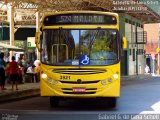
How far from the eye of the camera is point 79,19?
696 inches

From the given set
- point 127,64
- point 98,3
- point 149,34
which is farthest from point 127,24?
point 149,34

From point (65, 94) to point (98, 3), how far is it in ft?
87.1

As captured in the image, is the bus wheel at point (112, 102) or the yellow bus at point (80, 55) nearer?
the yellow bus at point (80, 55)

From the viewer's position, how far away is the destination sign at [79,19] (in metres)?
17.6

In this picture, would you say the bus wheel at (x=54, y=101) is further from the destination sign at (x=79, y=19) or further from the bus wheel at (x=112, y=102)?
the destination sign at (x=79, y=19)

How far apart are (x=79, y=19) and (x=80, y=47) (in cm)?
109

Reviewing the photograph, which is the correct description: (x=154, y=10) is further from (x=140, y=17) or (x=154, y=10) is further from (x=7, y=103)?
(x=7, y=103)

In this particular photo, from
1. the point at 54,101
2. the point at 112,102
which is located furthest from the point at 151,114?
the point at 54,101

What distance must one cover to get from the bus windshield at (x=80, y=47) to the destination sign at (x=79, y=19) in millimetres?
308

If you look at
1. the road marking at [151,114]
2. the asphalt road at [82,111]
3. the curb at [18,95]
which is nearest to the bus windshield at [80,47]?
the asphalt road at [82,111]

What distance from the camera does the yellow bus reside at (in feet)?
55.2

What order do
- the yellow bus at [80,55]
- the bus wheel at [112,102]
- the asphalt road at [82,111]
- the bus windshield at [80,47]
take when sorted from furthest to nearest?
1. the bus wheel at [112,102]
2. the bus windshield at [80,47]
3. the yellow bus at [80,55]
4. the asphalt road at [82,111]

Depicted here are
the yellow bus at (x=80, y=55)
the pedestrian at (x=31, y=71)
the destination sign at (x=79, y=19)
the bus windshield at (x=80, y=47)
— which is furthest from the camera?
the pedestrian at (x=31, y=71)

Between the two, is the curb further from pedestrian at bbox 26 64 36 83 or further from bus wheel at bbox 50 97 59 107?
pedestrian at bbox 26 64 36 83
